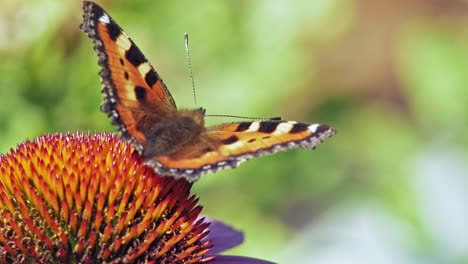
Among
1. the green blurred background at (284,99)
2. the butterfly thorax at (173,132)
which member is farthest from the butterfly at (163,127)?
the green blurred background at (284,99)

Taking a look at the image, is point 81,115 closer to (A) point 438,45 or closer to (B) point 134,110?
(B) point 134,110

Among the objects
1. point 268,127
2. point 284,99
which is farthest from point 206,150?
point 284,99

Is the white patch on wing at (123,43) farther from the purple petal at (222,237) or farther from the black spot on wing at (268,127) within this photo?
the purple petal at (222,237)

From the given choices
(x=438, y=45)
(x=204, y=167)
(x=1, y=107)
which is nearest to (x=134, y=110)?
(x=204, y=167)

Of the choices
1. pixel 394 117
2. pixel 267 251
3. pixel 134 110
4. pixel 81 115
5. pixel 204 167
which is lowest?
pixel 204 167

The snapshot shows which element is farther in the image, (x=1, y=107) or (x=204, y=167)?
(x=1, y=107)

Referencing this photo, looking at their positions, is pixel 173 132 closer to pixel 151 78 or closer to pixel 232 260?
pixel 151 78
